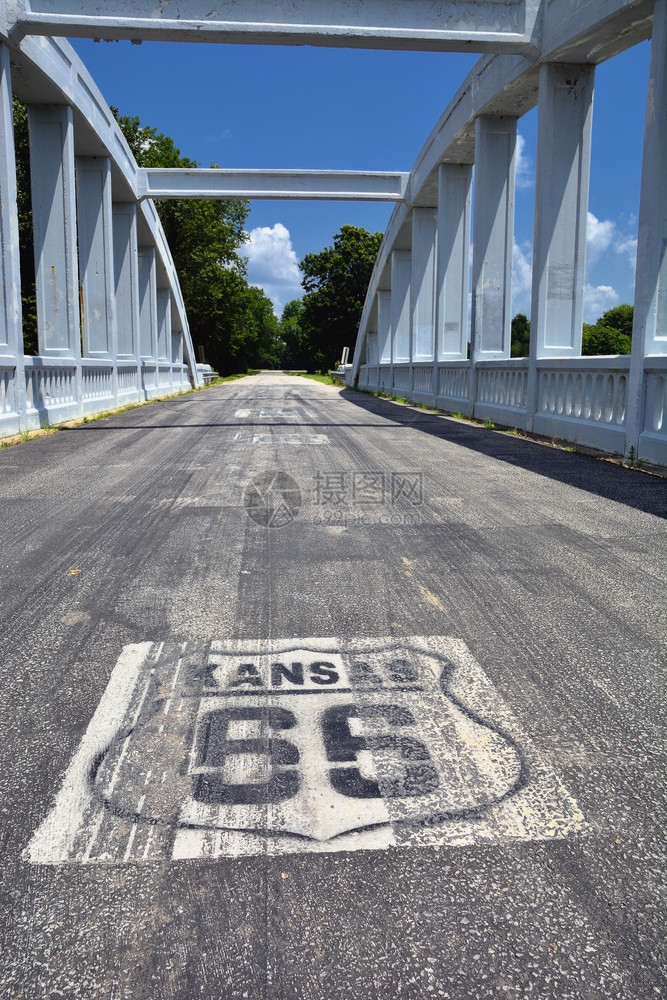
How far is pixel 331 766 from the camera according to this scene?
2119 millimetres

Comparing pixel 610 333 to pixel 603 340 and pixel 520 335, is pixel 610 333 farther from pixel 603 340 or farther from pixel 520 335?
pixel 520 335

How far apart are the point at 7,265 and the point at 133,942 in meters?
11.5

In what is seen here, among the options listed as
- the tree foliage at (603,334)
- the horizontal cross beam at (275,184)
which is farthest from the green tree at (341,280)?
the horizontal cross beam at (275,184)

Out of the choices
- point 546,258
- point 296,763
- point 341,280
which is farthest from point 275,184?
point 341,280

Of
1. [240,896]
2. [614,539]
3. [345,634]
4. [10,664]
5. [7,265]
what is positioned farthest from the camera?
[7,265]

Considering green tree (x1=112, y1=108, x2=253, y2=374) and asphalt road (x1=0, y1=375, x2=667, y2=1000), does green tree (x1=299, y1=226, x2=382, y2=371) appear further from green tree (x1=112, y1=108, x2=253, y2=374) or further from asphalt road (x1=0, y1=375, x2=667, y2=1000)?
asphalt road (x1=0, y1=375, x2=667, y2=1000)

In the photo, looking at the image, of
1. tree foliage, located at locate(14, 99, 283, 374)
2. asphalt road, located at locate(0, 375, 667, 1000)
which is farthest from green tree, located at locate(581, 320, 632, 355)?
asphalt road, located at locate(0, 375, 667, 1000)

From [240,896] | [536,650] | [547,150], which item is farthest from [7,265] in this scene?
[240,896]

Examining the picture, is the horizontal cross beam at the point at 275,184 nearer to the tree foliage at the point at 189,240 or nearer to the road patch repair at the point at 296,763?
the tree foliage at the point at 189,240

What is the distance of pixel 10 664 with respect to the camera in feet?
9.32

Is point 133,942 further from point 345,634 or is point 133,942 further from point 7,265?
point 7,265

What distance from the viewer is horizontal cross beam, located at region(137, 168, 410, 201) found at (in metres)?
22.6

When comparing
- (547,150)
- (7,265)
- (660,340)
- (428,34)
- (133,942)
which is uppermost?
(428,34)

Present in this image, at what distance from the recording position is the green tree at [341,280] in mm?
69625
